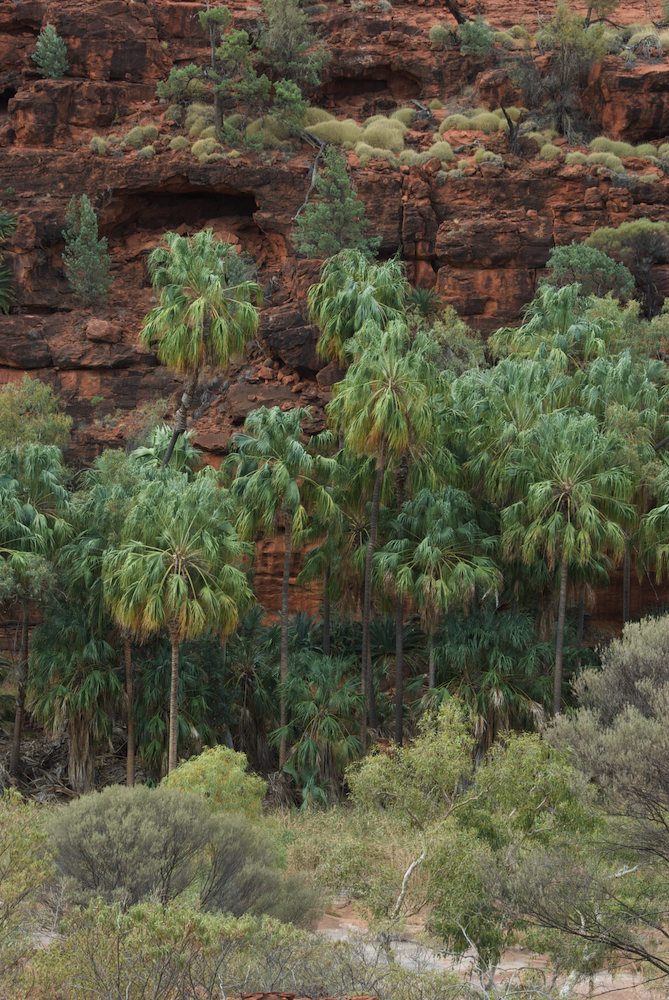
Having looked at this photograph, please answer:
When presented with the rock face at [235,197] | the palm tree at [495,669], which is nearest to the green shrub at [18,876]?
the palm tree at [495,669]

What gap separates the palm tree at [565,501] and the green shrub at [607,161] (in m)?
21.4

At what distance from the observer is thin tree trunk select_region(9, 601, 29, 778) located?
2502cm

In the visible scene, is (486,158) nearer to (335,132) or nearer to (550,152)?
(550,152)

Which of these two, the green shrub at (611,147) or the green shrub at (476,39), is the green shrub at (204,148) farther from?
the green shrub at (611,147)

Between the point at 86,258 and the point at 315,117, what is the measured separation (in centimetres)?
1223

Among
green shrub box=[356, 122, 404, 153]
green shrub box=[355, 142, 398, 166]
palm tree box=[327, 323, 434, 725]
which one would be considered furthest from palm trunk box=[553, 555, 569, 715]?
green shrub box=[356, 122, 404, 153]

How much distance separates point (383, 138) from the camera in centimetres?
4469

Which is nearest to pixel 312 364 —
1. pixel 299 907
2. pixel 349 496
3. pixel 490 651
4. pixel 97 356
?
pixel 97 356

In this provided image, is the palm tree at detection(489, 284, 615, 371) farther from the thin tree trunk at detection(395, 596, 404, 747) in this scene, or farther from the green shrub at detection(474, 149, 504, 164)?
the green shrub at detection(474, 149, 504, 164)

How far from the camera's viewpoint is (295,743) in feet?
81.3

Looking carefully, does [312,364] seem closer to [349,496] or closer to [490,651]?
[349,496]

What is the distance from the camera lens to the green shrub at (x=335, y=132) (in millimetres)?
44938

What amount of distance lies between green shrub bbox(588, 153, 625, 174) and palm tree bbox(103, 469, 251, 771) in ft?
87.0

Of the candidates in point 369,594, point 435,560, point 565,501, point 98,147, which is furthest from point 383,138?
point 369,594
